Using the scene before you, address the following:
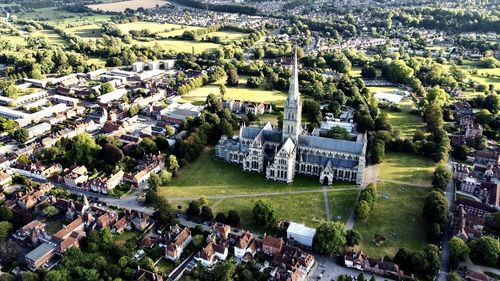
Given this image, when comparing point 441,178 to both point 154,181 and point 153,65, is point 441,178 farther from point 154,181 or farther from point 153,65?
point 153,65

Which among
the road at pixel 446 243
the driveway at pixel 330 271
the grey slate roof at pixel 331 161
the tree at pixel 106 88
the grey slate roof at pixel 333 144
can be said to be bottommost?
the driveway at pixel 330 271

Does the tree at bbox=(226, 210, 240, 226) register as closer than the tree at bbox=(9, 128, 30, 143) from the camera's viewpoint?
Yes

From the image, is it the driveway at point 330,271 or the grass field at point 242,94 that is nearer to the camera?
the driveway at point 330,271

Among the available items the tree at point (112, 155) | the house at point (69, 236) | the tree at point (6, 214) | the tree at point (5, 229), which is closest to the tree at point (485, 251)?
the house at point (69, 236)

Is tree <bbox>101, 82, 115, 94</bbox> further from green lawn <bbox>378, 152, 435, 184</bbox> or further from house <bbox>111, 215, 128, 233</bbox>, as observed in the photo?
green lawn <bbox>378, 152, 435, 184</bbox>

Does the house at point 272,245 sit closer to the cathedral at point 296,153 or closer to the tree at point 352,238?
the tree at point 352,238

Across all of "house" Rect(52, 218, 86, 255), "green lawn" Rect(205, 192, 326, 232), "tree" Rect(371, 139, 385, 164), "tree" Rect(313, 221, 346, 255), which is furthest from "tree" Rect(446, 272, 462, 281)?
"house" Rect(52, 218, 86, 255)
